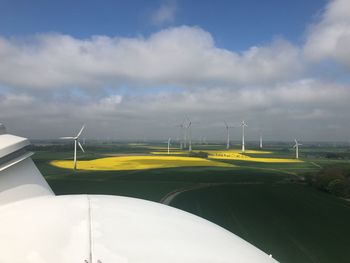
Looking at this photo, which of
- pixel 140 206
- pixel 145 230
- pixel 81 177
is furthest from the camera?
pixel 81 177

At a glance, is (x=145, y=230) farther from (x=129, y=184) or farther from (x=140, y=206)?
(x=129, y=184)

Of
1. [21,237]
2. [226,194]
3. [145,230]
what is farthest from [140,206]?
[226,194]

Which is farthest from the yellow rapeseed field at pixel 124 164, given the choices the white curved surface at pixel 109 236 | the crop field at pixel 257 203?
the white curved surface at pixel 109 236

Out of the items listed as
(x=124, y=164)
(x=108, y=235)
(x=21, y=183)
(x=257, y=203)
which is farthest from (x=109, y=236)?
(x=124, y=164)

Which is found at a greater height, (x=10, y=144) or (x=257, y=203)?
(x=10, y=144)

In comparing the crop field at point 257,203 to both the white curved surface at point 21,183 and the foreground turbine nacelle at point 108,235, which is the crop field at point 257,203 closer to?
the foreground turbine nacelle at point 108,235

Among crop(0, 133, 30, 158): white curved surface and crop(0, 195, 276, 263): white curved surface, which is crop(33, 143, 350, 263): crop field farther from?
crop(0, 133, 30, 158): white curved surface

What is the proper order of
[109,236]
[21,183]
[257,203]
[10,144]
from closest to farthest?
[109,236] → [21,183] → [10,144] → [257,203]

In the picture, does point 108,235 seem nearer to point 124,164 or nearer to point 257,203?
point 257,203
